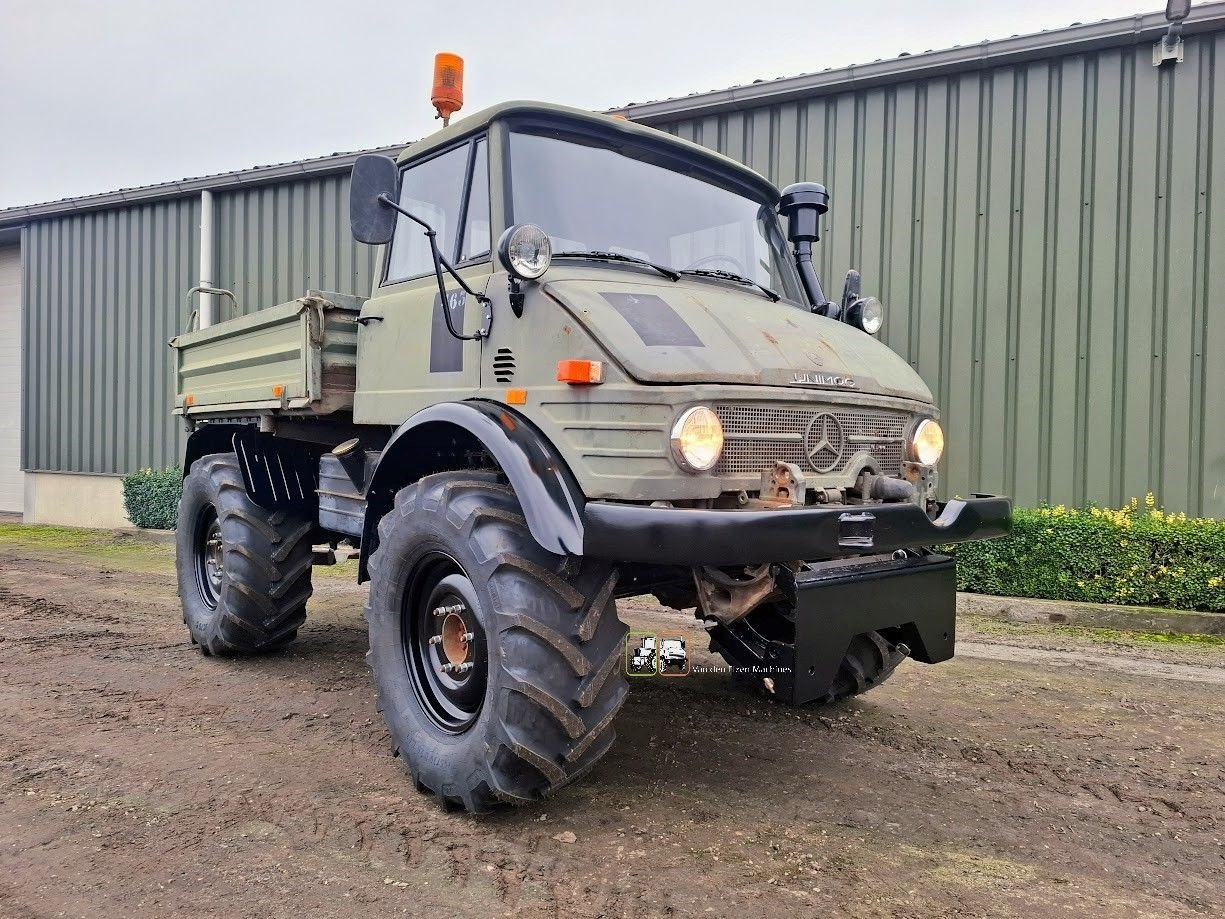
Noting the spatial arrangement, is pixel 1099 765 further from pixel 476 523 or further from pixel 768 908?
pixel 476 523

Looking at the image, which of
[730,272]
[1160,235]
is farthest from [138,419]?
[1160,235]

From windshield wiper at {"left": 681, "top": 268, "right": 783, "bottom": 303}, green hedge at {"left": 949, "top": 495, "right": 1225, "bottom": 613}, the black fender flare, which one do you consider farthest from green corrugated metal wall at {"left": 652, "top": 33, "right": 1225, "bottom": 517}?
the black fender flare

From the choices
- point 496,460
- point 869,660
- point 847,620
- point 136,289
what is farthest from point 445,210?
point 136,289

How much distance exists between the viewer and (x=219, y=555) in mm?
5836

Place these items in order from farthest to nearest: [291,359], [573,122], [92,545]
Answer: [92,545] → [291,359] → [573,122]

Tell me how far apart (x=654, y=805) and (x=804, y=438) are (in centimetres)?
145

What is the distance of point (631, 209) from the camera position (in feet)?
12.9

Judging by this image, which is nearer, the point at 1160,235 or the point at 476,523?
the point at 476,523

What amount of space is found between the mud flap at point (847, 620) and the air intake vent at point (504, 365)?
1297 millimetres

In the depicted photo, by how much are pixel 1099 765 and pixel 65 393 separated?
565 inches

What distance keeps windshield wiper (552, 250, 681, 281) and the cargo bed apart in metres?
1.53

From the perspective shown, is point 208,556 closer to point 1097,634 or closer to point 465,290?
point 465,290

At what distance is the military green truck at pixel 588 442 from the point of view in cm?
295

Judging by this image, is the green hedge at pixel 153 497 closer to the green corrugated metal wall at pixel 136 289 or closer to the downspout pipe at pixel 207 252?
the green corrugated metal wall at pixel 136 289
